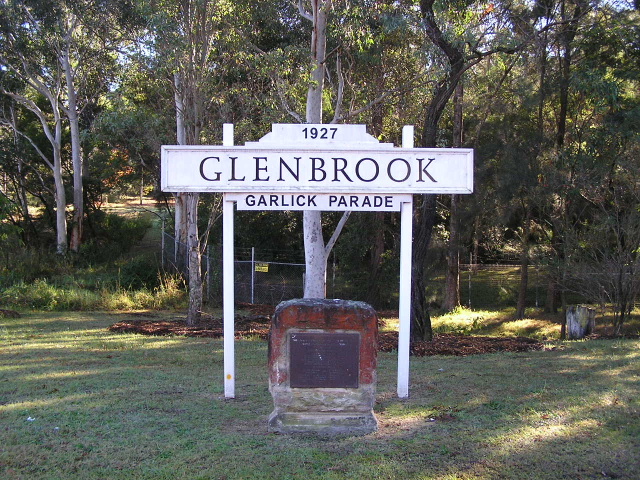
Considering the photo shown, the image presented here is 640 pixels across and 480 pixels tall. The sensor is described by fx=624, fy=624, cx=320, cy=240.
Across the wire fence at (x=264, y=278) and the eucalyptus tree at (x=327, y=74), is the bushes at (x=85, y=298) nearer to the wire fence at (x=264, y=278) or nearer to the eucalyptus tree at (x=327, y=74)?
the wire fence at (x=264, y=278)

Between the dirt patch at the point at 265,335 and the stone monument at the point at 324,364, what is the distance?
4425mm

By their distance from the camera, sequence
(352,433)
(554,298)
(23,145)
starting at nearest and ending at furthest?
(352,433) < (554,298) < (23,145)

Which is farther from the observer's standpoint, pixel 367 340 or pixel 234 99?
pixel 234 99

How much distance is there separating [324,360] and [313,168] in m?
2.06

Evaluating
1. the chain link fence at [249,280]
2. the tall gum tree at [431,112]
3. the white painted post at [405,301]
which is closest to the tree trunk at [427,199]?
the tall gum tree at [431,112]

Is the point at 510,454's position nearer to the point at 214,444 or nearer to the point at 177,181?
the point at 214,444

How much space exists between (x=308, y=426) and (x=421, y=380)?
245 cm

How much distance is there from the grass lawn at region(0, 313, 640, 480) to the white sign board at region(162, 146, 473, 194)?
7.51 feet

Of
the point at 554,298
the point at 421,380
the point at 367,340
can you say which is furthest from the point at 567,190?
the point at 367,340

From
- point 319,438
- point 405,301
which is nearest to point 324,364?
point 319,438

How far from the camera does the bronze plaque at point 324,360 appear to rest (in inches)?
223

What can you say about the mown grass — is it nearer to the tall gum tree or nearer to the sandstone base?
the tall gum tree

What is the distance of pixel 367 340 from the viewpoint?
568 cm

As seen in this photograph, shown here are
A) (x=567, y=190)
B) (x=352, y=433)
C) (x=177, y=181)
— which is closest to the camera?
(x=352, y=433)
